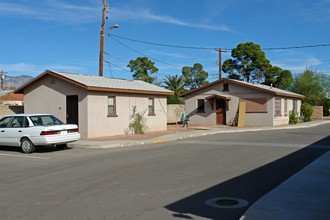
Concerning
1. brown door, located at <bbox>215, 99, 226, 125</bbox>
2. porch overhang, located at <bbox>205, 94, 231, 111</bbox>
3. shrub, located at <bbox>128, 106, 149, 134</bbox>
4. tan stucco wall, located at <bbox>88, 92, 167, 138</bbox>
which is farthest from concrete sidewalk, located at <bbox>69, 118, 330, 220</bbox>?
brown door, located at <bbox>215, 99, 226, 125</bbox>

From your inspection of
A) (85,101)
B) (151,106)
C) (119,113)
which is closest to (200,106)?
(151,106)

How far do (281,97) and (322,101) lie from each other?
22466 millimetres

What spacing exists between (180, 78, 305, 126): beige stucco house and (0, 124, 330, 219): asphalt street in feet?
51.1

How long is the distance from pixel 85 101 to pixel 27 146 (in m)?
5.31

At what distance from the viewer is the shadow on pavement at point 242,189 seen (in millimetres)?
5469

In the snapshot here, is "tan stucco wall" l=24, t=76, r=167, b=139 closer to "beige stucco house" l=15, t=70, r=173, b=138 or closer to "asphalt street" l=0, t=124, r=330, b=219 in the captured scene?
"beige stucco house" l=15, t=70, r=173, b=138

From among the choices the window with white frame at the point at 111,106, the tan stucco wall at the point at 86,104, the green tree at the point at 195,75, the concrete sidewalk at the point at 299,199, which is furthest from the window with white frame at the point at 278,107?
the green tree at the point at 195,75

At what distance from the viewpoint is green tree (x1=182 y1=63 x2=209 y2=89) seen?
76.1m

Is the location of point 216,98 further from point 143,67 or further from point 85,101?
point 143,67

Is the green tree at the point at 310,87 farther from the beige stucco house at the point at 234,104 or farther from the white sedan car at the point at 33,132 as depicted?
the white sedan car at the point at 33,132

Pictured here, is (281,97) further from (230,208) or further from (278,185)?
(230,208)

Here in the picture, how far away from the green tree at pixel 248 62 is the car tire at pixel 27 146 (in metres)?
49.9

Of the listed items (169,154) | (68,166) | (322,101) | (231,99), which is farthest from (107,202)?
(322,101)

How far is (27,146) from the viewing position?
522 inches
